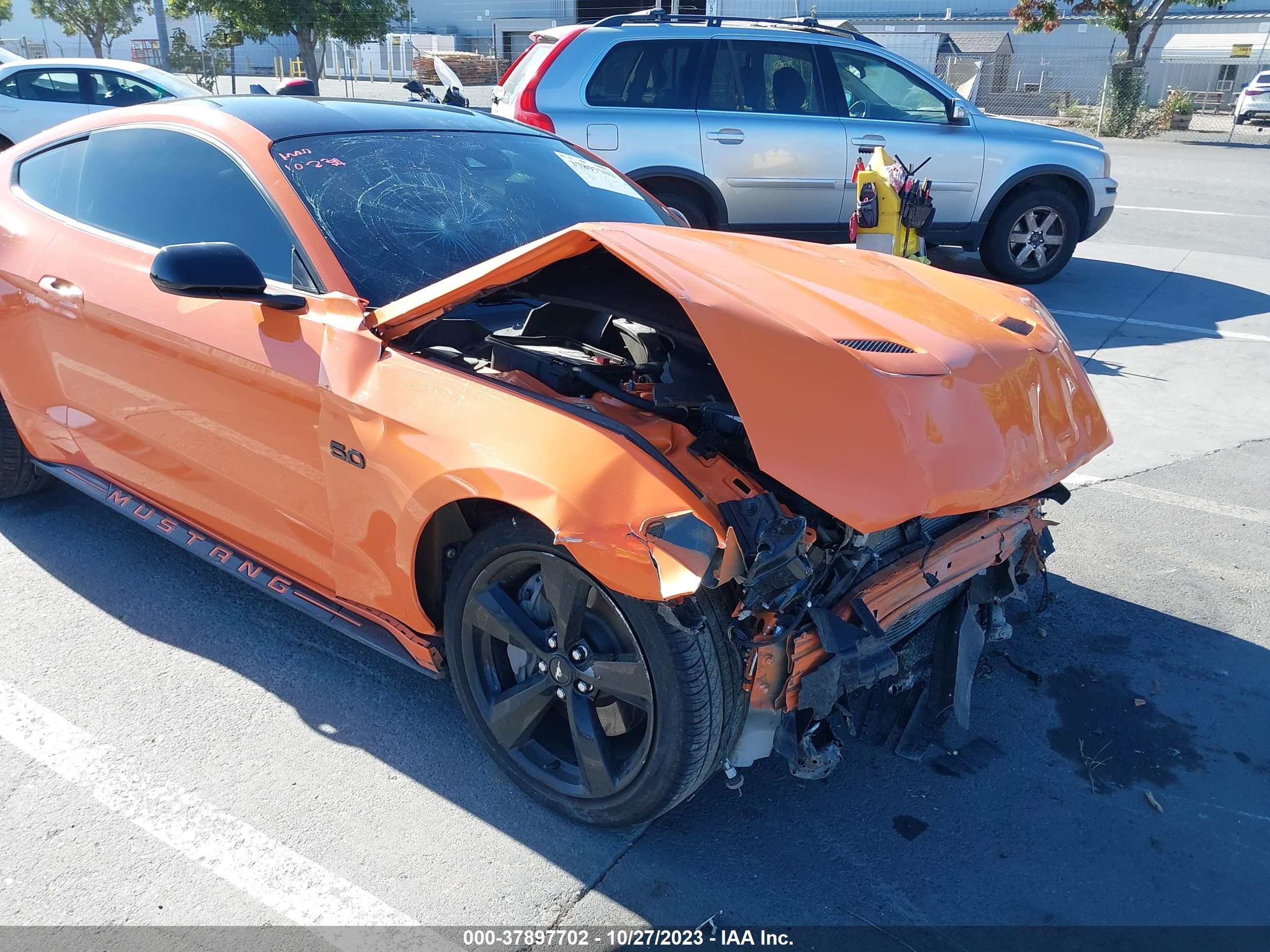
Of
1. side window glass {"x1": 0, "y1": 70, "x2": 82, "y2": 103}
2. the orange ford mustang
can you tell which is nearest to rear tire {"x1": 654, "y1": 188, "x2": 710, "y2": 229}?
the orange ford mustang

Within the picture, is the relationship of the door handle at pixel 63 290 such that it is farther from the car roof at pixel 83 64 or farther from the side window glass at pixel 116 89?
the car roof at pixel 83 64

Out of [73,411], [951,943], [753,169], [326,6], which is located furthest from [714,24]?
[326,6]

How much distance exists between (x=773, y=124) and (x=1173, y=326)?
12.3 feet

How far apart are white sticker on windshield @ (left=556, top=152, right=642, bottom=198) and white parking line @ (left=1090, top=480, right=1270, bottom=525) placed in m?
2.85

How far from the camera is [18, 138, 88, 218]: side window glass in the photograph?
3732 mm

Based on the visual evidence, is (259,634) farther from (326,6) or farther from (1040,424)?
(326,6)

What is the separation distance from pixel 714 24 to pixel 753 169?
131 centimetres

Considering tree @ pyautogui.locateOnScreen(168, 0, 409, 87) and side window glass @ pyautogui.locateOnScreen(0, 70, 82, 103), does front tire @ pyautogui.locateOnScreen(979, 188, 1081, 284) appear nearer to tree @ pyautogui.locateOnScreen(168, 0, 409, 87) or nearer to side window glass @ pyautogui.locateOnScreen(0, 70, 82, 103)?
side window glass @ pyautogui.locateOnScreen(0, 70, 82, 103)

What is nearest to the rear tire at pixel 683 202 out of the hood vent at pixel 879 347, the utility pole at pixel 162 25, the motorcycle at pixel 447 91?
the motorcycle at pixel 447 91

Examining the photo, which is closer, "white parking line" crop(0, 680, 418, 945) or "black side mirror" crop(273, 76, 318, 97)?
"white parking line" crop(0, 680, 418, 945)

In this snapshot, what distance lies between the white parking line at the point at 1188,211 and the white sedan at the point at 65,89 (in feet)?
42.0

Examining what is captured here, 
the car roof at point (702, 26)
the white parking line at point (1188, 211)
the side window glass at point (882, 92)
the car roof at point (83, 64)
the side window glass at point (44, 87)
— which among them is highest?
the car roof at point (702, 26)

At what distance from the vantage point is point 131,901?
7.77 ft

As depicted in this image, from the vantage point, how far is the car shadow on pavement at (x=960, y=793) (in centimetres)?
242
